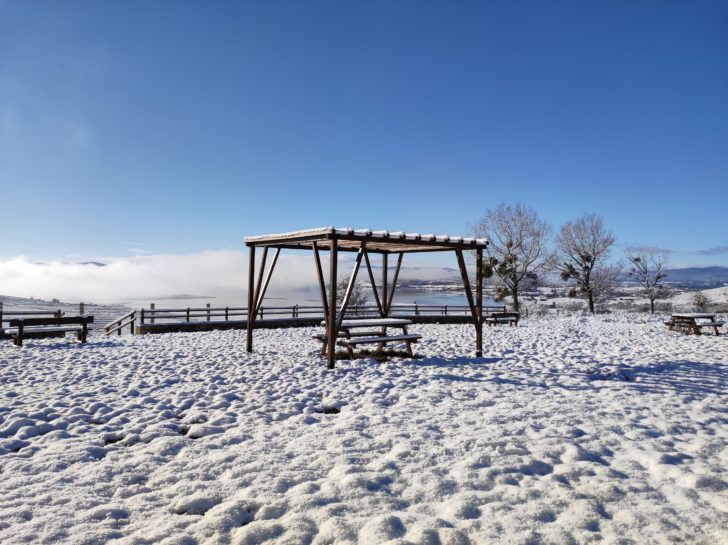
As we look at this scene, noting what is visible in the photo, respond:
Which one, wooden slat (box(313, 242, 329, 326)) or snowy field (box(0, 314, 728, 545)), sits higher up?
wooden slat (box(313, 242, 329, 326))

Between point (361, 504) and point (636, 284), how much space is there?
39.8 m

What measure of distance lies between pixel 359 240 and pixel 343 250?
2.71 meters

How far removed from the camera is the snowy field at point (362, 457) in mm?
2904

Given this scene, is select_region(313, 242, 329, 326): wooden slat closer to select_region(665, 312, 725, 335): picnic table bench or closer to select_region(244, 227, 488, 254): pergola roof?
select_region(244, 227, 488, 254): pergola roof

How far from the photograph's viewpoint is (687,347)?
11758 mm

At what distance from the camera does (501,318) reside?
21.6m

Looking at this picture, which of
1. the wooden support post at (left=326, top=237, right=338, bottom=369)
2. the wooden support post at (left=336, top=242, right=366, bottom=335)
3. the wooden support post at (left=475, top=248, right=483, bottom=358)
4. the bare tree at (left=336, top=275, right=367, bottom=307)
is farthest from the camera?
the bare tree at (left=336, top=275, right=367, bottom=307)

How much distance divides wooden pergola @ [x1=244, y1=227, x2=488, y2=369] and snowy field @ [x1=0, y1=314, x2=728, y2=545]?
163 cm

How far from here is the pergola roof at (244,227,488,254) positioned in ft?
28.8

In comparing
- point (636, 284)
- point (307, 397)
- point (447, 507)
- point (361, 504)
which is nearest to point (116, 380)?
point (307, 397)

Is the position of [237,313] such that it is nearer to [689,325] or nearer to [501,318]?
[501,318]

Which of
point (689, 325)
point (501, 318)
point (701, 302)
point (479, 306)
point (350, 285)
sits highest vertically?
point (350, 285)

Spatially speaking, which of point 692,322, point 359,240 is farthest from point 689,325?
point 359,240

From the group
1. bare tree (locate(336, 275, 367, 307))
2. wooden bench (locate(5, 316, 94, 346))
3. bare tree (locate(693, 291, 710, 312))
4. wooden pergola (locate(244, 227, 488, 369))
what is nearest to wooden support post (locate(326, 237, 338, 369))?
wooden pergola (locate(244, 227, 488, 369))
